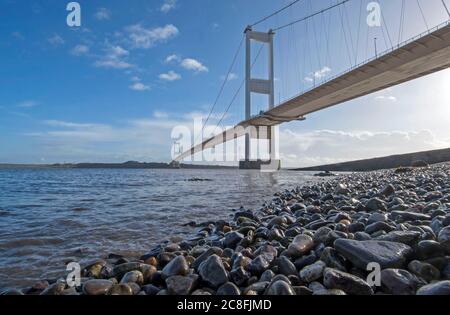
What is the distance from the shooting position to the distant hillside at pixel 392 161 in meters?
28.1

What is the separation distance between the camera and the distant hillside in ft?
92.1

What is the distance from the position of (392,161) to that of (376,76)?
72.4 ft

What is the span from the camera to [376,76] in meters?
17.3

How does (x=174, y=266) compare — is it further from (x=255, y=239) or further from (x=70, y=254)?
(x=70, y=254)

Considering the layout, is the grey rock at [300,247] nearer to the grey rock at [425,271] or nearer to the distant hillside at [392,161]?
the grey rock at [425,271]

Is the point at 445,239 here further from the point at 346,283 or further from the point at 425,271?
the point at 346,283

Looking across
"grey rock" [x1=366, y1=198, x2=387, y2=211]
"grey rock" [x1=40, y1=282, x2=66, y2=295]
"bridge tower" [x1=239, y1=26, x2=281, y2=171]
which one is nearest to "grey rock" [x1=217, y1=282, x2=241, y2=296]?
"grey rock" [x1=40, y1=282, x2=66, y2=295]

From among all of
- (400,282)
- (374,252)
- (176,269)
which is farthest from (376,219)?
(176,269)

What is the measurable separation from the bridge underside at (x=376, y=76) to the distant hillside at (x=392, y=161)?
11140 mm

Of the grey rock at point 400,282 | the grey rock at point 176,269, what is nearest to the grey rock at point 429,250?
the grey rock at point 400,282

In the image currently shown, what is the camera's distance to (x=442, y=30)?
40.6ft
